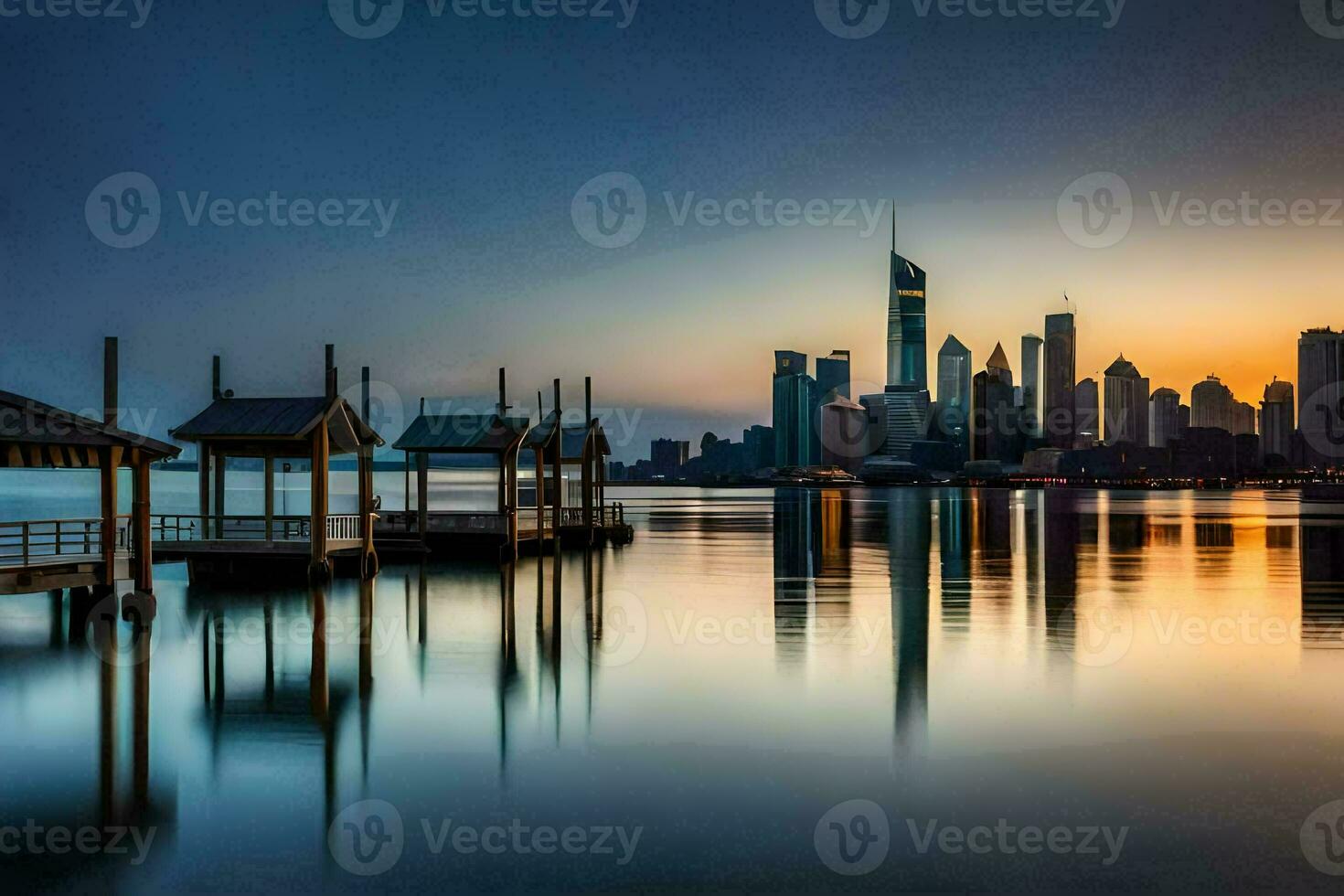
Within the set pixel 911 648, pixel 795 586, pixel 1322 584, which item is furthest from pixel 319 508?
pixel 1322 584

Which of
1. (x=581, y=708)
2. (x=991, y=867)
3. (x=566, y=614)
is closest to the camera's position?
(x=991, y=867)

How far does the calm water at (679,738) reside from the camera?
7.95m

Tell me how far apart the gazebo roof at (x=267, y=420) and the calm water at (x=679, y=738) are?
13.9ft

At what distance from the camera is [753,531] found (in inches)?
2229

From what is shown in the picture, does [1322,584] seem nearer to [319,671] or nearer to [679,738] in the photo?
[679,738]

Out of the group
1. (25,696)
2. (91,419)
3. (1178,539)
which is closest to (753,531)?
(1178,539)

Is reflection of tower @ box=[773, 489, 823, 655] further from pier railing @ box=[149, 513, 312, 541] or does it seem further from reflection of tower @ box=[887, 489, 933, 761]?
pier railing @ box=[149, 513, 312, 541]

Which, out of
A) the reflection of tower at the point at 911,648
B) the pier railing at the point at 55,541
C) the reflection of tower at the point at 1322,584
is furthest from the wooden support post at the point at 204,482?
the reflection of tower at the point at 1322,584

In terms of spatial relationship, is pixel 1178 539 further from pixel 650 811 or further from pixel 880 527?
pixel 650 811

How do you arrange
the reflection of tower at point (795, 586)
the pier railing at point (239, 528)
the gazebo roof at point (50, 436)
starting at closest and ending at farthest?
1. the gazebo roof at point (50, 436)
2. the reflection of tower at point (795, 586)
3. the pier railing at point (239, 528)

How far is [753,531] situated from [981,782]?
46.9 metres

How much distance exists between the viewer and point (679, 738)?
11492 mm

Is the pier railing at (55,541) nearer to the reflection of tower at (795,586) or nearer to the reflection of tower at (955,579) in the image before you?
the reflection of tower at (795,586)

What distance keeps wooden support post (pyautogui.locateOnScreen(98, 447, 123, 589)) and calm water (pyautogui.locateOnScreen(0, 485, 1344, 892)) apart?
4.81 feet
